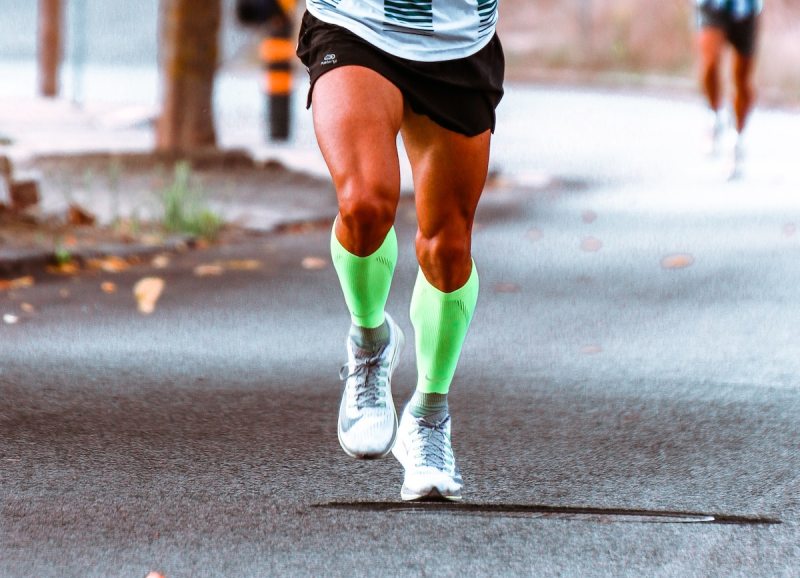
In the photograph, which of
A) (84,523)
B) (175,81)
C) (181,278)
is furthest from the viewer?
(175,81)

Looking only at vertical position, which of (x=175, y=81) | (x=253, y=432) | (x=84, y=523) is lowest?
(x=175, y=81)

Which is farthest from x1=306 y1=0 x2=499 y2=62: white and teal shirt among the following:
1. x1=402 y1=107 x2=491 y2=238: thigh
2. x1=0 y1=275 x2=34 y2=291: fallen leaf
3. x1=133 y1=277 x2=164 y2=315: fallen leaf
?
x1=0 y1=275 x2=34 y2=291: fallen leaf

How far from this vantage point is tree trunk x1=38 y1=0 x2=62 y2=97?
20.1 m

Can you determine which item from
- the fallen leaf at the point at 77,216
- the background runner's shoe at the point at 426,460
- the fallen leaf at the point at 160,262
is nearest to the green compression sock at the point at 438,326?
the background runner's shoe at the point at 426,460

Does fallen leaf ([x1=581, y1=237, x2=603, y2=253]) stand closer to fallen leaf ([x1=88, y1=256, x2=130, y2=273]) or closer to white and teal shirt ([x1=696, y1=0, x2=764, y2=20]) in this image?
fallen leaf ([x1=88, y1=256, x2=130, y2=273])

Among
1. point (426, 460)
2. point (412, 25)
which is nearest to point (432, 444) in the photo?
point (426, 460)

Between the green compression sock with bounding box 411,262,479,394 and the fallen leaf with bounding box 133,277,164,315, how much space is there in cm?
315

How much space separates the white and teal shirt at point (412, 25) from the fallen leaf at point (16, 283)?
4238 mm

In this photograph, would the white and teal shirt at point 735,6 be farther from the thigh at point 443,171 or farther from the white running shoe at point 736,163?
the thigh at point 443,171

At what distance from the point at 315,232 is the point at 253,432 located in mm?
5248

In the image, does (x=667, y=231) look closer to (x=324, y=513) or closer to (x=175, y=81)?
(x=175, y=81)

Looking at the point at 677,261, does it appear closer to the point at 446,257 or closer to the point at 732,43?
the point at 732,43

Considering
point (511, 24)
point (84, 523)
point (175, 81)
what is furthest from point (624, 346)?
point (511, 24)

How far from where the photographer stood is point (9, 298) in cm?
759
